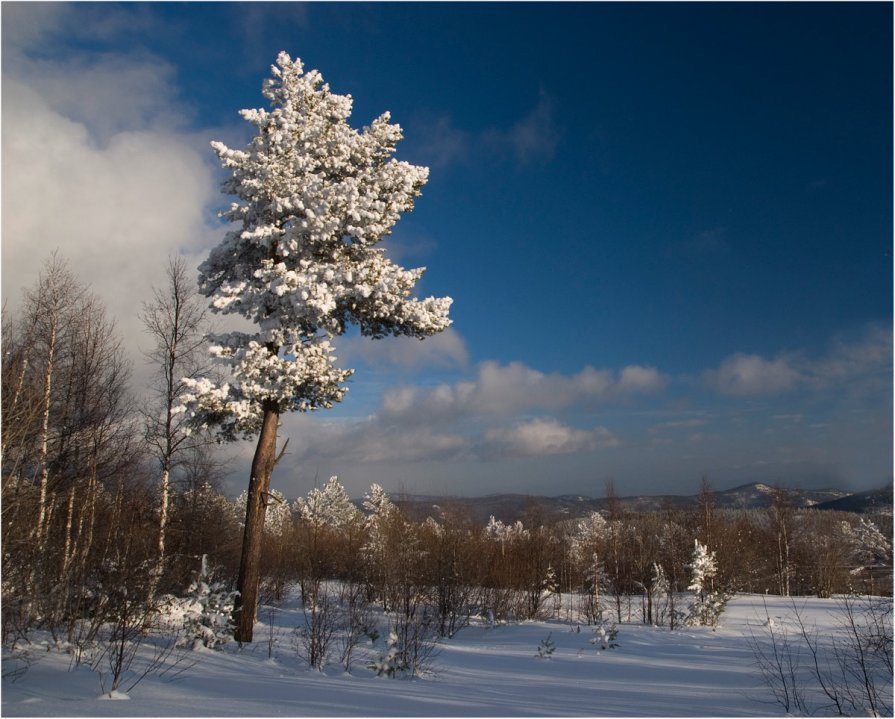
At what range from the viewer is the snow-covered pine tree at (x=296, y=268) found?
11102mm

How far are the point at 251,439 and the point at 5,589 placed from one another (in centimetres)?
568

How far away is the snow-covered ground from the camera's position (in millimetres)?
6227

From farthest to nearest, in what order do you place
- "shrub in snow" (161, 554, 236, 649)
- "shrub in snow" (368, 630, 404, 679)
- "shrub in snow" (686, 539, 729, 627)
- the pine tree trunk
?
1. "shrub in snow" (686, 539, 729, 627)
2. the pine tree trunk
3. "shrub in snow" (161, 554, 236, 649)
4. "shrub in snow" (368, 630, 404, 679)

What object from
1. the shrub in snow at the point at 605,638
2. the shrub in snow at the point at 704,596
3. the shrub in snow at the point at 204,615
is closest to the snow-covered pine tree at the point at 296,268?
the shrub in snow at the point at 204,615

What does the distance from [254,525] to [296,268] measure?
5287 mm

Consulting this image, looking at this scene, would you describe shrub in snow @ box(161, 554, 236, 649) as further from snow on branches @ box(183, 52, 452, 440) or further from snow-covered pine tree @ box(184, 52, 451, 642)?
snow on branches @ box(183, 52, 452, 440)

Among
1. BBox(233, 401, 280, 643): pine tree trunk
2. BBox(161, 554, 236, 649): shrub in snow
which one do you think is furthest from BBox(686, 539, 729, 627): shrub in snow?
BBox(161, 554, 236, 649): shrub in snow

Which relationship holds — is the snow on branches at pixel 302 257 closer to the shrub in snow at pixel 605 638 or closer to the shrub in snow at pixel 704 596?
the shrub in snow at pixel 605 638

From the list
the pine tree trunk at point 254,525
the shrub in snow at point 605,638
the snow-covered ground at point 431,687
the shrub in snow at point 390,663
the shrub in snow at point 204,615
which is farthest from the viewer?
the shrub in snow at point 605,638

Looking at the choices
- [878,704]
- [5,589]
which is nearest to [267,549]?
[5,589]

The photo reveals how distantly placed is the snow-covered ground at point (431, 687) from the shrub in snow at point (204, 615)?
0.81 ft

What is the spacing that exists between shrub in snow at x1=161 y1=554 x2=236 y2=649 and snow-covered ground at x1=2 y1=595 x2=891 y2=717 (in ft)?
0.81

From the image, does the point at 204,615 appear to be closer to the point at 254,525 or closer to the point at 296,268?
the point at 254,525

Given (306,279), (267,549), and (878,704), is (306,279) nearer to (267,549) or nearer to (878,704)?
(878,704)
